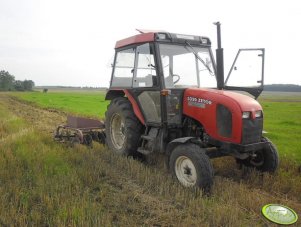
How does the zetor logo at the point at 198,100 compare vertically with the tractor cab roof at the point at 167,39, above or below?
below

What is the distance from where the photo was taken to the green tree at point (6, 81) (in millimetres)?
95787

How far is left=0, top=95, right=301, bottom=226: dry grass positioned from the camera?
3.95 m

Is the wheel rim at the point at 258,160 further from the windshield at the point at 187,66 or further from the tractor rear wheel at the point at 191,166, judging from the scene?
the tractor rear wheel at the point at 191,166

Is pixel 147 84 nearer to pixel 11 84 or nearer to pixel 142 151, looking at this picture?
pixel 142 151

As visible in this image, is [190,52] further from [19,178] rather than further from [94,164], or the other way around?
[19,178]

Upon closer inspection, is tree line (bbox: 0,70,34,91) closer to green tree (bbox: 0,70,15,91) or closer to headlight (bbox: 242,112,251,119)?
green tree (bbox: 0,70,15,91)

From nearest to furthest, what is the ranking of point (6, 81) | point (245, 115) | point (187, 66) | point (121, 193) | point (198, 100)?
point (121, 193), point (245, 115), point (198, 100), point (187, 66), point (6, 81)

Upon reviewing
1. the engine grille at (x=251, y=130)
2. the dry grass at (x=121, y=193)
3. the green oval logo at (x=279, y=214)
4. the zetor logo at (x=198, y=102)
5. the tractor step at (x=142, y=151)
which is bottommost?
Answer: the green oval logo at (x=279, y=214)

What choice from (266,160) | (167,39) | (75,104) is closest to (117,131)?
(167,39)

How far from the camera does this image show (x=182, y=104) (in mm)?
5777

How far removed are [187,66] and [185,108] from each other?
2.86 ft

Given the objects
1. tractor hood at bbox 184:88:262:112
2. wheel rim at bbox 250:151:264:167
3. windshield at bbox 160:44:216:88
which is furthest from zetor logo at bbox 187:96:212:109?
wheel rim at bbox 250:151:264:167

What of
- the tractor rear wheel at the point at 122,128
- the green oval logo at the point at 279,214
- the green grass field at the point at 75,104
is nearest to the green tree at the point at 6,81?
the green grass field at the point at 75,104

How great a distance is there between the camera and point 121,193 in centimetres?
486
